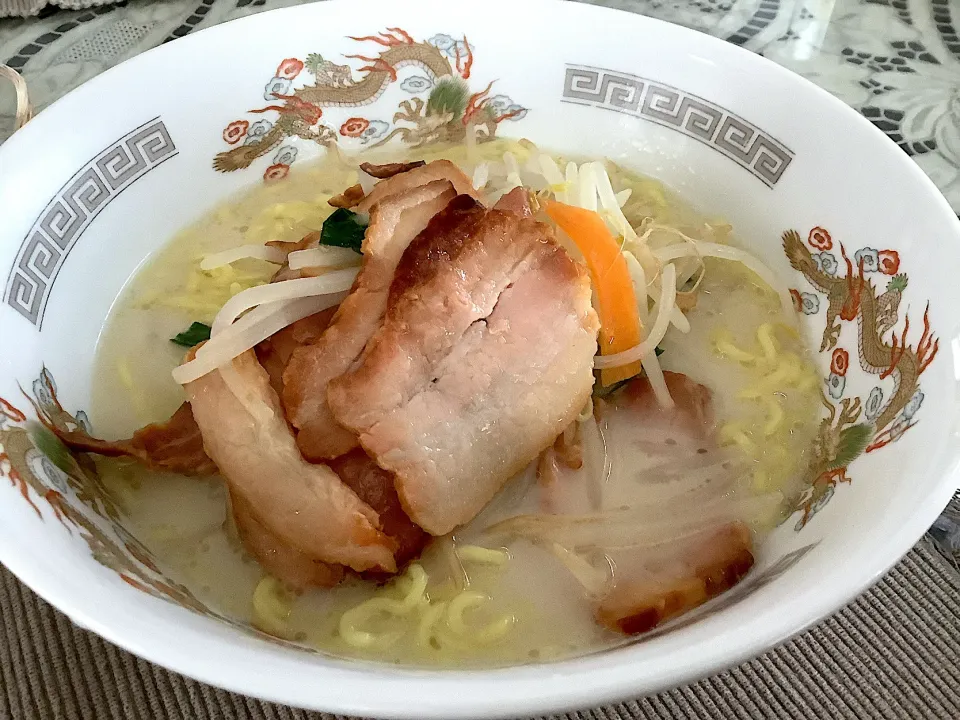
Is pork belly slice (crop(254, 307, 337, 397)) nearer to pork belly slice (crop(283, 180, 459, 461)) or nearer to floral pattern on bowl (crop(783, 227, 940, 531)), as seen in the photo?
pork belly slice (crop(283, 180, 459, 461))

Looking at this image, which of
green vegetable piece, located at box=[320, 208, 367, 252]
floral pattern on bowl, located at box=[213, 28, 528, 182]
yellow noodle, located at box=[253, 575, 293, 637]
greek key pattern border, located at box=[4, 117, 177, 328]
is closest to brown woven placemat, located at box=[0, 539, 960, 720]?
yellow noodle, located at box=[253, 575, 293, 637]

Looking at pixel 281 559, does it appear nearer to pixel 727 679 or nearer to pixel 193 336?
pixel 193 336

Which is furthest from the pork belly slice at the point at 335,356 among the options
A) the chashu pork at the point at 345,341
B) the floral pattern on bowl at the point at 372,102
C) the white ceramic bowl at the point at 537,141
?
the floral pattern on bowl at the point at 372,102

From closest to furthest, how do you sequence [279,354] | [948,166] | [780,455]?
[279,354] → [780,455] → [948,166]

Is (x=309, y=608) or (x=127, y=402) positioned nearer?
(x=309, y=608)

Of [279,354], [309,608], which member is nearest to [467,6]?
[279,354]

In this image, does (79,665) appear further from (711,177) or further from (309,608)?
(711,177)

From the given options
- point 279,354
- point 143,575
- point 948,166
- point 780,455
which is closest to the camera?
point 143,575
